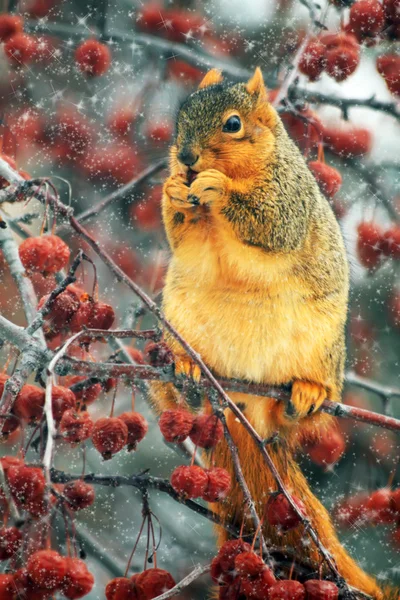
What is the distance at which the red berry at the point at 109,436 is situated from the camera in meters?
0.92

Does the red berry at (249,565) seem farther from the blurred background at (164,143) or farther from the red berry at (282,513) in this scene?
the blurred background at (164,143)

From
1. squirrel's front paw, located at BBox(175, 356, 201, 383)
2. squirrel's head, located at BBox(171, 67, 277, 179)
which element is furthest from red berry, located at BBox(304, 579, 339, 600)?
squirrel's head, located at BBox(171, 67, 277, 179)

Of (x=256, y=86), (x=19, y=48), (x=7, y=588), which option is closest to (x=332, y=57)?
(x=256, y=86)

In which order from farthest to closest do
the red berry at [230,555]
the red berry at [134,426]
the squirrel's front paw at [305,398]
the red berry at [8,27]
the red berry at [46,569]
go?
the red berry at [8,27]
the squirrel's front paw at [305,398]
the red berry at [134,426]
the red berry at [230,555]
the red berry at [46,569]

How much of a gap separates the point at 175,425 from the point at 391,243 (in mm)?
694

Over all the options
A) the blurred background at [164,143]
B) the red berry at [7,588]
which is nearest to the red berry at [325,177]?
the blurred background at [164,143]

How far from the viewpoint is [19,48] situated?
1.46m

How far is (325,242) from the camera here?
54.2 inches

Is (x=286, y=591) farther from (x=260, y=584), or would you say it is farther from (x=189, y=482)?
(x=189, y=482)

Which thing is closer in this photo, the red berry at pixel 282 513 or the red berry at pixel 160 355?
the red berry at pixel 282 513

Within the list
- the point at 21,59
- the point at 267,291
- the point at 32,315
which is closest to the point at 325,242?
the point at 267,291

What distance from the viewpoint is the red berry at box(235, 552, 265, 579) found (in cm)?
81

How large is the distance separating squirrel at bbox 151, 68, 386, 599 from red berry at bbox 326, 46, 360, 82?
0.13m

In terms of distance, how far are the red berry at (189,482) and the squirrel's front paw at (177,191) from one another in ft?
1.62
